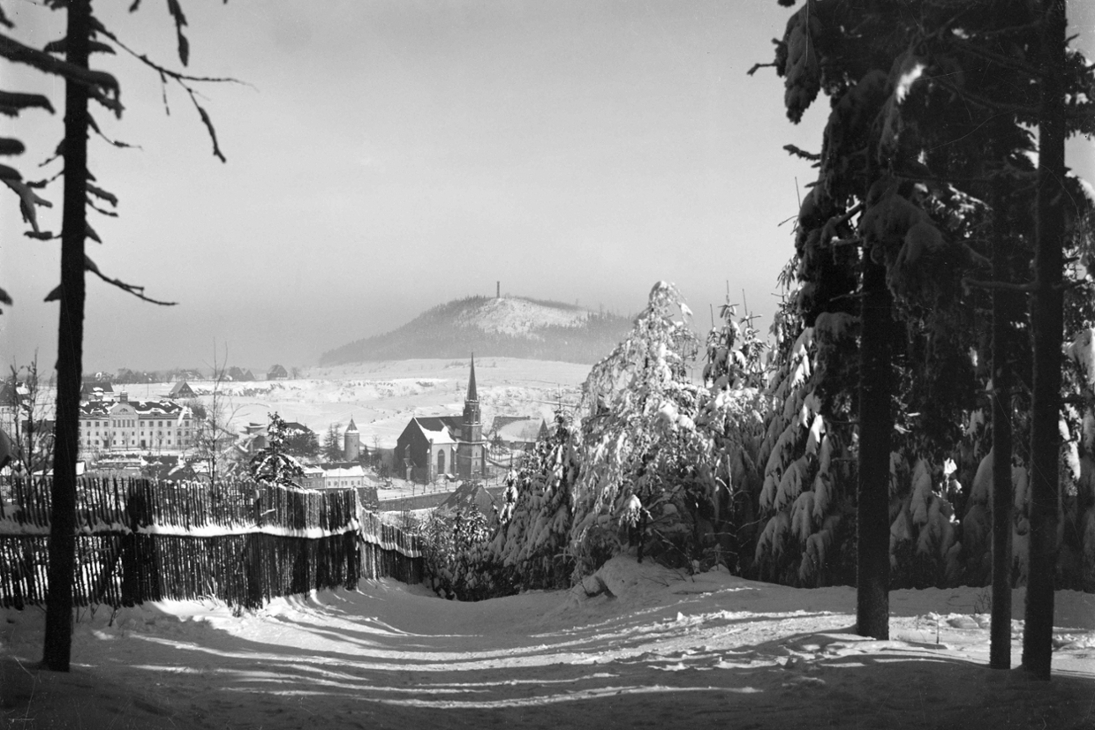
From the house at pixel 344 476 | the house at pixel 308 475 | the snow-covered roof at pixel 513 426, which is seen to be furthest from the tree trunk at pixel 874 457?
the snow-covered roof at pixel 513 426

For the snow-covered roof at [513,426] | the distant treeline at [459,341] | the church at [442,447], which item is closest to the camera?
the distant treeline at [459,341]

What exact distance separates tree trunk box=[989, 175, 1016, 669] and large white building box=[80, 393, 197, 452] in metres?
8.79

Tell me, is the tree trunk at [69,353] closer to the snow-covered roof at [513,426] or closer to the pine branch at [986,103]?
the pine branch at [986,103]

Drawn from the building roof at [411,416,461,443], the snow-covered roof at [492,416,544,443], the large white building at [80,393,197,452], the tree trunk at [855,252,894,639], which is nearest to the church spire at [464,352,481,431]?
the building roof at [411,416,461,443]

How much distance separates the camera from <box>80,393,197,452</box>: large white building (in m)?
11.6

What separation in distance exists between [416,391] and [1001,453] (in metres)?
159

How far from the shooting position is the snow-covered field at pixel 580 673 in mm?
6496

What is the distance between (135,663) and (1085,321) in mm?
10518

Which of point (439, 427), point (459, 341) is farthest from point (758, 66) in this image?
point (439, 427)

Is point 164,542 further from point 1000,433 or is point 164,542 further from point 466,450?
point 466,450

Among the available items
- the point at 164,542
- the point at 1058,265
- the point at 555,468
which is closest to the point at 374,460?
the point at 555,468

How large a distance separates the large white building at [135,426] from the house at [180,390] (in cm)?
19

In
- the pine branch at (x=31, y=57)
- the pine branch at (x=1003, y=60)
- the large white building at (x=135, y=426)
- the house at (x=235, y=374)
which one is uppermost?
the pine branch at (x=1003, y=60)

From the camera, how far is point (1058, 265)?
24.1 feet
